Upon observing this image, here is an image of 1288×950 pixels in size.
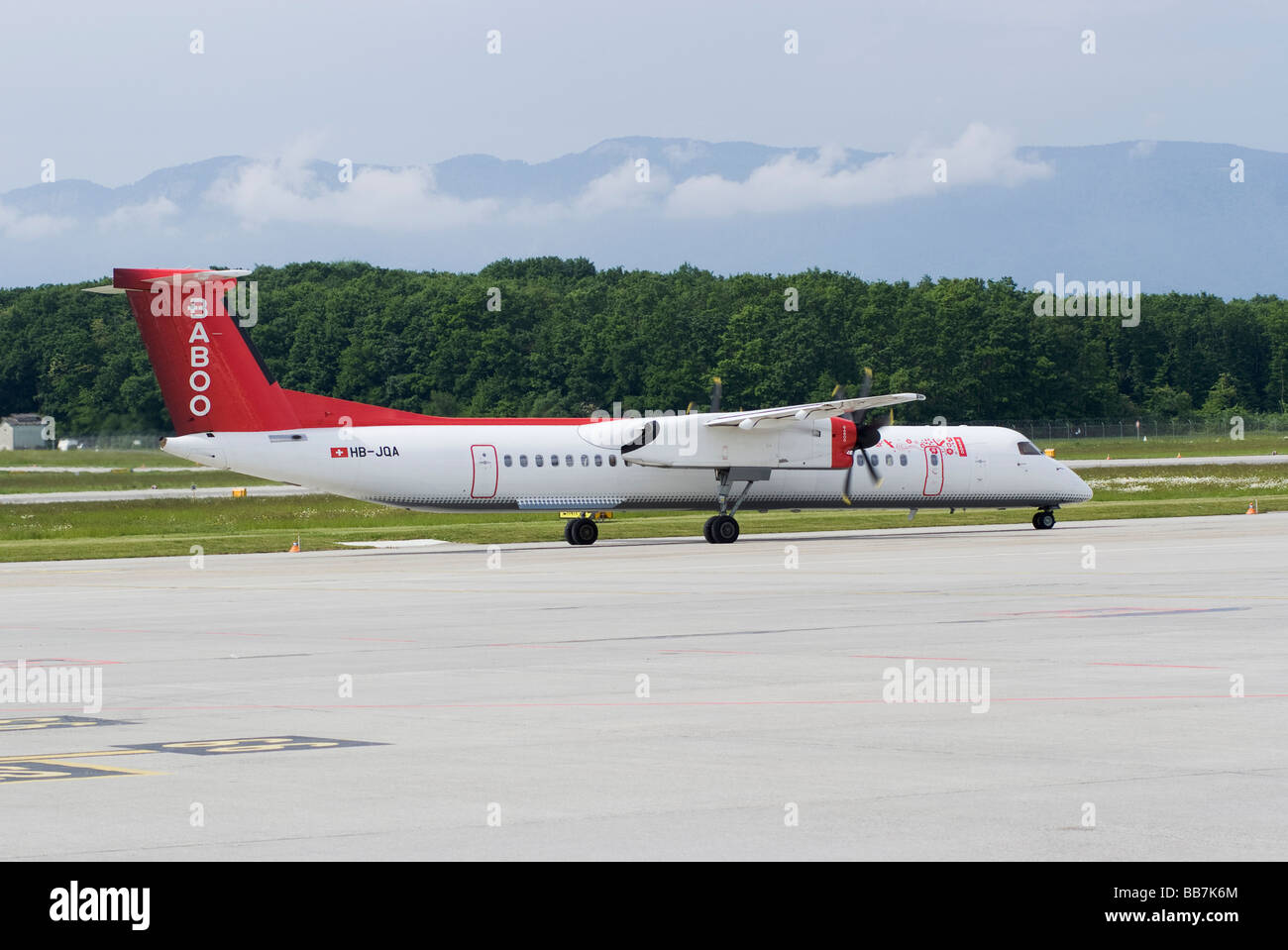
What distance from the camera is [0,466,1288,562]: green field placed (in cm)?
4650

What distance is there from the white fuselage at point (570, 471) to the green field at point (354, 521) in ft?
12.3

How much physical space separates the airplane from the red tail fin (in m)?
0.03

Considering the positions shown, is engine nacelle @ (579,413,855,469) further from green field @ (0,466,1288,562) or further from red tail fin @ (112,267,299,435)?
red tail fin @ (112,267,299,435)

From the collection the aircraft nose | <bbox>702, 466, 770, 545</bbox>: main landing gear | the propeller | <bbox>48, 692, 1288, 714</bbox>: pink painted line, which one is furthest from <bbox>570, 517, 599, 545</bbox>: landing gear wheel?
<bbox>48, 692, 1288, 714</bbox>: pink painted line

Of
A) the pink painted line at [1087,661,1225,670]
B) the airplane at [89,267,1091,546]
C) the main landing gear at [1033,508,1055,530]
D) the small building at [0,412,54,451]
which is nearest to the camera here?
the pink painted line at [1087,661,1225,670]

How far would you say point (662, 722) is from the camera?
1444 centimetres

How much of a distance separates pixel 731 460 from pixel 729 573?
1253cm

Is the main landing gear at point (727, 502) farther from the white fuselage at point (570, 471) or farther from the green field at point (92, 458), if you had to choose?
the green field at point (92, 458)

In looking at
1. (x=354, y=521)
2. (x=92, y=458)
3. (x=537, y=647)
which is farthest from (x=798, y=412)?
(x=92, y=458)

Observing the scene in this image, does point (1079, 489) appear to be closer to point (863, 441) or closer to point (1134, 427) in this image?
point (863, 441)

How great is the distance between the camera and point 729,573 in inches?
1307

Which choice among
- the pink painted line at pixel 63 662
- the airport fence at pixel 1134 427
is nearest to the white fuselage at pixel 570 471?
the pink painted line at pixel 63 662
